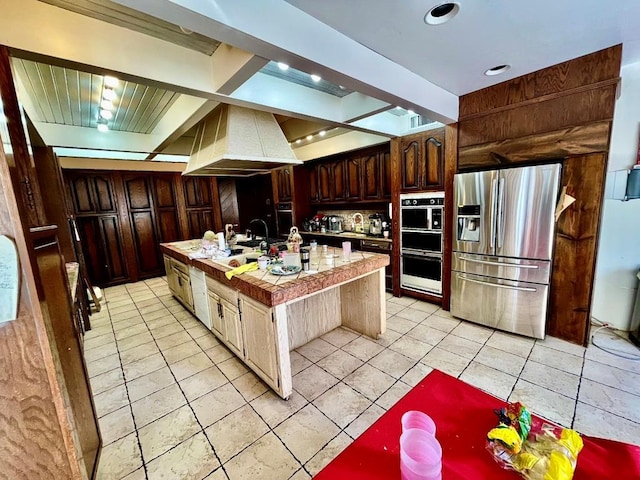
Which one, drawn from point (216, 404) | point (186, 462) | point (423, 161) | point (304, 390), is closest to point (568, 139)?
point (423, 161)

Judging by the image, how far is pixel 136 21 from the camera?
5.62 feet

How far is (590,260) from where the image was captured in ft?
7.63

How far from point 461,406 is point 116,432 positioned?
7.13 feet

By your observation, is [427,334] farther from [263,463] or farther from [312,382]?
[263,463]

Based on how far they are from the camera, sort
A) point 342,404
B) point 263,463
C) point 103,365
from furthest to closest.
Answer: point 103,365 → point 342,404 → point 263,463

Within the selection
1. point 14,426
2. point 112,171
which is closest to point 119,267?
point 112,171

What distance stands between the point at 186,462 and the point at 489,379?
2.23 metres

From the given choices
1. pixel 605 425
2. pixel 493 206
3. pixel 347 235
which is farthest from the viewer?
pixel 347 235

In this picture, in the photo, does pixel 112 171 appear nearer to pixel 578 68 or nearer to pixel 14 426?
pixel 14 426

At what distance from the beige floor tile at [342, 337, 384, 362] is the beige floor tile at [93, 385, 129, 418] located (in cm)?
191

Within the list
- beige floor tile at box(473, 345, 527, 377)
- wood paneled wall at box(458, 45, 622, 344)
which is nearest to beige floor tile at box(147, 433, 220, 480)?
beige floor tile at box(473, 345, 527, 377)

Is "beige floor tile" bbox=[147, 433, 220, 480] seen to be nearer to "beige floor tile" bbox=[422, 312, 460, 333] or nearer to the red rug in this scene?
the red rug

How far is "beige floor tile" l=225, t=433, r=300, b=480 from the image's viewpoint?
1430 mm

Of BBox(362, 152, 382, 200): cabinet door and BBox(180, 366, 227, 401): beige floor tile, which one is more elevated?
BBox(362, 152, 382, 200): cabinet door
